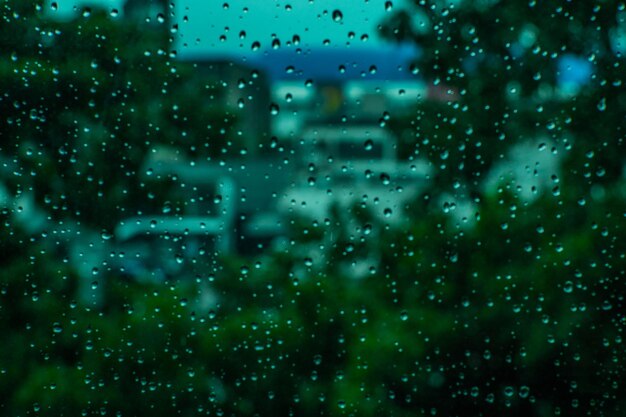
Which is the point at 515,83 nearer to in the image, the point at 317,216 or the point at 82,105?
the point at 317,216

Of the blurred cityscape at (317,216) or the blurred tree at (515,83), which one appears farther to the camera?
the blurred tree at (515,83)

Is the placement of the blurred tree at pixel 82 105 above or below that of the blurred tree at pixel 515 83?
below

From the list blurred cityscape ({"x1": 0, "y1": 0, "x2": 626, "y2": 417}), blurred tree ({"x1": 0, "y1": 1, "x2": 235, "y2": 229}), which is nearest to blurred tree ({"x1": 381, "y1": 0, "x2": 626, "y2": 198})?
blurred cityscape ({"x1": 0, "y1": 0, "x2": 626, "y2": 417})

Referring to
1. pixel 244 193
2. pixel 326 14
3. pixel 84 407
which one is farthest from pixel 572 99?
pixel 84 407

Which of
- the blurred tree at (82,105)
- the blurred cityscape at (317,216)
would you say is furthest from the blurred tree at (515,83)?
A: the blurred tree at (82,105)

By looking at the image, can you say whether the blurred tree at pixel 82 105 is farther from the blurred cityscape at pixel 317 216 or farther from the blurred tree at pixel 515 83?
the blurred tree at pixel 515 83

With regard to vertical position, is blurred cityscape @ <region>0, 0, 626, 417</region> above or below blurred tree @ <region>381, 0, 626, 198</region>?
below

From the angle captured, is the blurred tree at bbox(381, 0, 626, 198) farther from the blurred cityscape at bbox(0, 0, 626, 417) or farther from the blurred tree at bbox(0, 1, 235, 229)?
the blurred tree at bbox(0, 1, 235, 229)

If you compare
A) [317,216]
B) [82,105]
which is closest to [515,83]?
[317,216]

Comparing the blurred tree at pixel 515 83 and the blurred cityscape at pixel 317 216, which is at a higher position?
the blurred tree at pixel 515 83

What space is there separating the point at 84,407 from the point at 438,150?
3.81 feet

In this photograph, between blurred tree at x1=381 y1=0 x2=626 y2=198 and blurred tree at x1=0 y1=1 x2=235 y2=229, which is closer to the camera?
blurred tree at x1=0 y1=1 x2=235 y2=229

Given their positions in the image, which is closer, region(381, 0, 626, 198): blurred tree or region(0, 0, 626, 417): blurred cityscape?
region(0, 0, 626, 417): blurred cityscape

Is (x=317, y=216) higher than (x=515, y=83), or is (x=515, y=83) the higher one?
(x=515, y=83)
